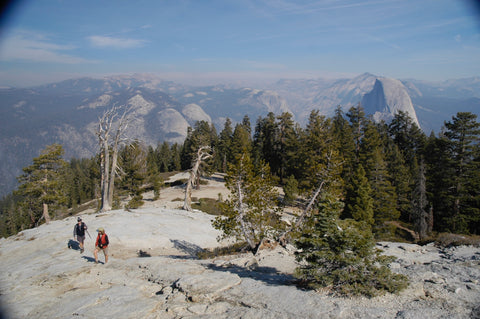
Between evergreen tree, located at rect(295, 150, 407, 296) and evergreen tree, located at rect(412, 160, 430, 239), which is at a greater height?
evergreen tree, located at rect(295, 150, 407, 296)

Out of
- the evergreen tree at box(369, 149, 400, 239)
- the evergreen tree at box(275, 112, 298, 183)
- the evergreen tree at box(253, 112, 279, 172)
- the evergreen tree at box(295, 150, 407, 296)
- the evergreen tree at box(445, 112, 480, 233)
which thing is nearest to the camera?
the evergreen tree at box(295, 150, 407, 296)

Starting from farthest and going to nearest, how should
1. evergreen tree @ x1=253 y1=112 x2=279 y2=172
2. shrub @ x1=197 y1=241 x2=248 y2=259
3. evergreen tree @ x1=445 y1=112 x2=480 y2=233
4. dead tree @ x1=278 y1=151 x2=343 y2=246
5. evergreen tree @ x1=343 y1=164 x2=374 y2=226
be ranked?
evergreen tree @ x1=253 y1=112 x2=279 y2=172
evergreen tree @ x1=445 y1=112 x2=480 y2=233
evergreen tree @ x1=343 y1=164 x2=374 y2=226
shrub @ x1=197 y1=241 x2=248 y2=259
dead tree @ x1=278 y1=151 x2=343 y2=246

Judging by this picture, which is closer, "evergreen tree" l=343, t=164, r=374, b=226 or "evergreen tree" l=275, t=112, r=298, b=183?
"evergreen tree" l=343, t=164, r=374, b=226

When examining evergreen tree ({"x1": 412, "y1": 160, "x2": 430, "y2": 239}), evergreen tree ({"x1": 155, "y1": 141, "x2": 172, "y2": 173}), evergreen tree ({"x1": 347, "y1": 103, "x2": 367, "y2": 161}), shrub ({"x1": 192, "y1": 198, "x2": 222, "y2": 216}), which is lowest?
evergreen tree ({"x1": 155, "y1": 141, "x2": 172, "y2": 173})

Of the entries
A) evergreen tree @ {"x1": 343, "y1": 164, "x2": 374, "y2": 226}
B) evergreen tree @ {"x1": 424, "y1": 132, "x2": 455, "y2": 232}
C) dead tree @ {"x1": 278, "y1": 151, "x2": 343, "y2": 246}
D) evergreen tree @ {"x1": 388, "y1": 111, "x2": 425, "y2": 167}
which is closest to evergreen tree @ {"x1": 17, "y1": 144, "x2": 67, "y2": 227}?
dead tree @ {"x1": 278, "y1": 151, "x2": 343, "y2": 246}

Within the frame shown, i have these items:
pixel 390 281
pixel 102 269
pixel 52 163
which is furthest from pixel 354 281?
pixel 52 163

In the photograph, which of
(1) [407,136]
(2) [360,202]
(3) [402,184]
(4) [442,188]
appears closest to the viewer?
(2) [360,202]

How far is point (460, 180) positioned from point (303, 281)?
3307cm

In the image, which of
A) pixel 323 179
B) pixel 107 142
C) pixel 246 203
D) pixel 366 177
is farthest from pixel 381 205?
pixel 107 142

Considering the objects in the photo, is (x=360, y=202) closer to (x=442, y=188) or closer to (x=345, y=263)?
(x=442, y=188)

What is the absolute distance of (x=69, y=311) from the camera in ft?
27.5

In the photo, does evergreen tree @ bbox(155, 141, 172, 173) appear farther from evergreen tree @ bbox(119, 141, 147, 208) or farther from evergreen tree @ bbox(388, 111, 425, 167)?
evergreen tree @ bbox(388, 111, 425, 167)

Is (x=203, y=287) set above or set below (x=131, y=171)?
above

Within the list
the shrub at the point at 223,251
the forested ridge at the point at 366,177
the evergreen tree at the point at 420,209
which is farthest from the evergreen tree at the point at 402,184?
the shrub at the point at 223,251
